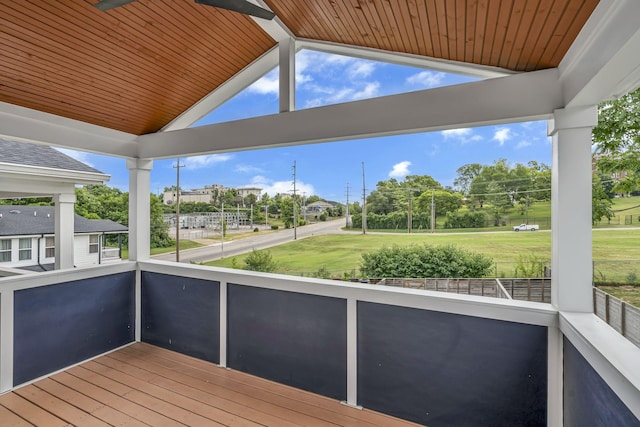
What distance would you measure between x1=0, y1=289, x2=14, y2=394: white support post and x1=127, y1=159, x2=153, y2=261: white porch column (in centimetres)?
115

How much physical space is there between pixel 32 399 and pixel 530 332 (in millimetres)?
3794

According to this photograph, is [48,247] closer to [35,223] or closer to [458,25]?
[35,223]

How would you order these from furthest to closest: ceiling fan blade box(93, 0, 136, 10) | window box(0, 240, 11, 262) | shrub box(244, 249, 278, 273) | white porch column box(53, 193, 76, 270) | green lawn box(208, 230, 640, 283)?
window box(0, 240, 11, 262) → shrub box(244, 249, 278, 273) → white porch column box(53, 193, 76, 270) → green lawn box(208, 230, 640, 283) → ceiling fan blade box(93, 0, 136, 10)

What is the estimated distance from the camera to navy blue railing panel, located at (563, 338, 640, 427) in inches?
49.1

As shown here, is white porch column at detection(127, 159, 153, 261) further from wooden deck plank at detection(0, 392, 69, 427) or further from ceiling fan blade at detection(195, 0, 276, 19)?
ceiling fan blade at detection(195, 0, 276, 19)

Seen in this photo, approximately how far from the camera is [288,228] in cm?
446

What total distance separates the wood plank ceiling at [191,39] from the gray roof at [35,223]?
2.52 meters

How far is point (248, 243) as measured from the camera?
4.57 meters

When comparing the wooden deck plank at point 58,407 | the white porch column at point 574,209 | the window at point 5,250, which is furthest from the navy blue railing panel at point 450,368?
the window at point 5,250

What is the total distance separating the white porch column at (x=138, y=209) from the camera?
3662mm

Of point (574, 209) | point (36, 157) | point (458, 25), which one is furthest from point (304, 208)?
point (36, 157)

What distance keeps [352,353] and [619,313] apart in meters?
1.79

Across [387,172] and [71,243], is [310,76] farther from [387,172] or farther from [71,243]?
[71,243]

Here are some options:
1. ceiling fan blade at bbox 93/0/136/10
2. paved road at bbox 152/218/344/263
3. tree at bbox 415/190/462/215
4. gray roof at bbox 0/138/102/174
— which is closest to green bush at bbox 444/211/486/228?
tree at bbox 415/190/462/215
